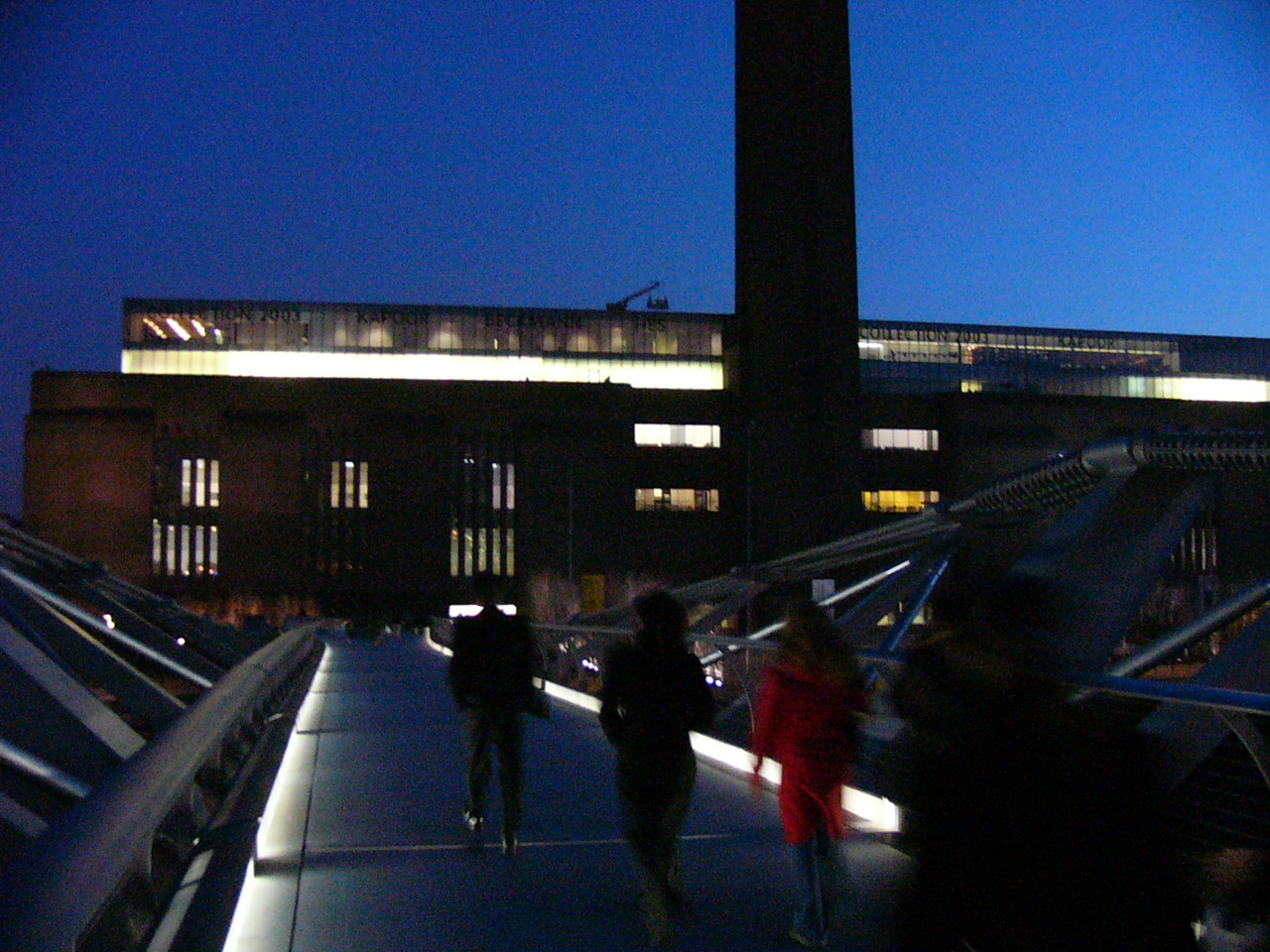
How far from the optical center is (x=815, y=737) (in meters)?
5.65

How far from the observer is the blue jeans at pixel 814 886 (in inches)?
218

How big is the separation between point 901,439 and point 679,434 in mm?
11372

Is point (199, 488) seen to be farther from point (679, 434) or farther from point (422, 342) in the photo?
point (679, 434)

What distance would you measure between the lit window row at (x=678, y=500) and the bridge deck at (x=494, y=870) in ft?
203

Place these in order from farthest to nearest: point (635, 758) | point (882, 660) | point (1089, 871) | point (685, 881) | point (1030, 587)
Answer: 1. point (882, 660)
2. point (685, 881)
3. point (635, 758)
4. point (1030, 587)
5. point (1089, 871)

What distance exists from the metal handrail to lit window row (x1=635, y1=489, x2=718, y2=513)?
6764 centimetres

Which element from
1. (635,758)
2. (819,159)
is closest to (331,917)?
(635,758)

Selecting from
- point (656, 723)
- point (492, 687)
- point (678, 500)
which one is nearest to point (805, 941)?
point (656, 723)

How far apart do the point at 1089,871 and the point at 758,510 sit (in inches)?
2508

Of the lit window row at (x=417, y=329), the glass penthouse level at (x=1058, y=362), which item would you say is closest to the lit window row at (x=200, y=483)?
the lit window row at (x=417, y=329)

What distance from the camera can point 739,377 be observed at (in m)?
74.1

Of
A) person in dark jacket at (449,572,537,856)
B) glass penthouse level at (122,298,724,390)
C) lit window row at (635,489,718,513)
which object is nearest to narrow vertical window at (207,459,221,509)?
glass penthouse level at (122,298,724,390)

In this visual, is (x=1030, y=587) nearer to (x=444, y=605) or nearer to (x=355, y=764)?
(x=355, y=764)

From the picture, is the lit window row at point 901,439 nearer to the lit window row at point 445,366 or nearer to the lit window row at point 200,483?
the lit window row at point 445,366
